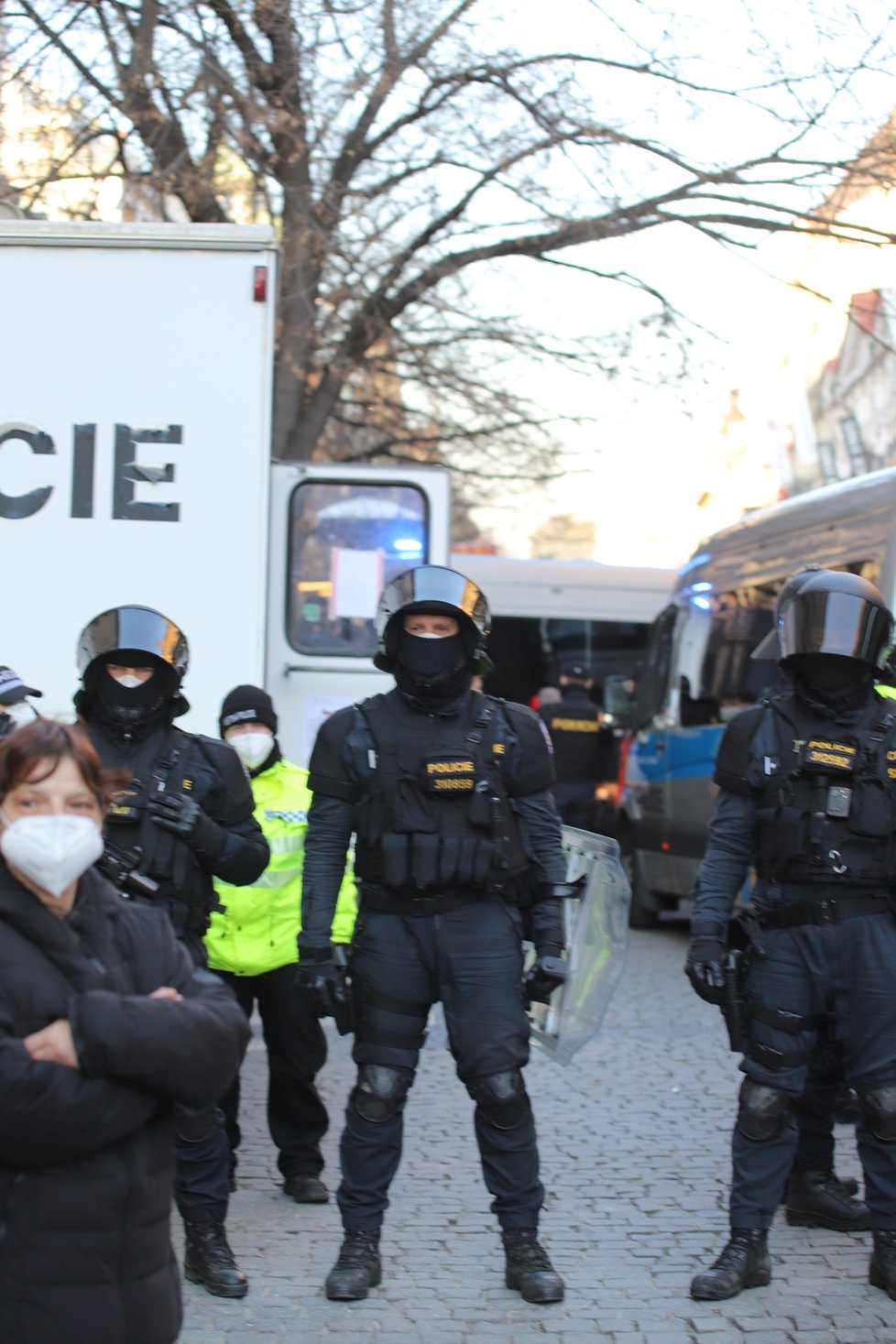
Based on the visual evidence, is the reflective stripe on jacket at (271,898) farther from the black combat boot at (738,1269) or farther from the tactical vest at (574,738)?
the tactical vest at (574,738)

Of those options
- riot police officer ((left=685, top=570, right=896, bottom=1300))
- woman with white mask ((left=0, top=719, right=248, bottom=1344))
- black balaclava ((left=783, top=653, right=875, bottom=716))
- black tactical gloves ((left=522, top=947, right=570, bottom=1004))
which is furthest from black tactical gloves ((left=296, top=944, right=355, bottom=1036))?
woman with white mask ((left=0, top=719, right=248, bottom=1344))

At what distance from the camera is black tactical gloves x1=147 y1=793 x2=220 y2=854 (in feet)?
14.3

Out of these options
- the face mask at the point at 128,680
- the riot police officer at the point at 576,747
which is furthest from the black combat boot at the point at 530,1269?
the riot police officer at the point at 576,747

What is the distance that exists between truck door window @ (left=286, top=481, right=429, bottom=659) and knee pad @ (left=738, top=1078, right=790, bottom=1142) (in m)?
3.55

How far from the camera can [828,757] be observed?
4.44 m

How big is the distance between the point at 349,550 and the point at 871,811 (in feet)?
11.9

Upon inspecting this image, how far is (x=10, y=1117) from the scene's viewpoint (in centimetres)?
235

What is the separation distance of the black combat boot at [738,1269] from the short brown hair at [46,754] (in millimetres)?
2591

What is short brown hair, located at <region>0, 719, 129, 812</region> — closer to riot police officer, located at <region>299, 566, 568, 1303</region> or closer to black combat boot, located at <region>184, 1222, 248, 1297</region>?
riot police officer, located at <region>299, 566, 568, 1303</region>

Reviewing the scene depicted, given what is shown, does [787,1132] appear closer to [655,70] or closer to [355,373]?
[655,70]

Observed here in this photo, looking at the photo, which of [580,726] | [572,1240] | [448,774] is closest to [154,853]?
[448,774]

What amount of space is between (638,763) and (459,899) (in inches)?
302

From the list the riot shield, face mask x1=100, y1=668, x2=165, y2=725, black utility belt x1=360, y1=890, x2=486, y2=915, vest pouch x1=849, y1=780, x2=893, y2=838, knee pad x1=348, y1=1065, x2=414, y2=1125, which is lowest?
knee pad x1=348, y1=1065, x2=414, y2=1125

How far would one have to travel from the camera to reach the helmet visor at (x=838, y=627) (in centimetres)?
454
